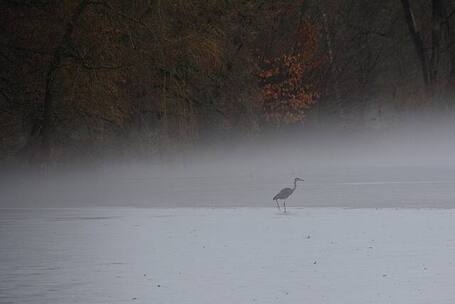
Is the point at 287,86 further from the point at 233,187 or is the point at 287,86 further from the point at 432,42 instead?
the point at 233,187

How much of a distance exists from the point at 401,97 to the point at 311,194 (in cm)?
2211

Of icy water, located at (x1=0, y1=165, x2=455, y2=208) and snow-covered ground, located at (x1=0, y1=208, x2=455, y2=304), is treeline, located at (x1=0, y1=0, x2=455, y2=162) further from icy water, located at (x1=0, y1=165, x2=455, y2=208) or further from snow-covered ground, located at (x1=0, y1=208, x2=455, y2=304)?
snow-covered ground, located at (x1=0, y1=208, x2=455, y2=304)

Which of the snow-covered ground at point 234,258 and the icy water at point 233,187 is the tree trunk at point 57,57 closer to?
the icy water at point 233,187

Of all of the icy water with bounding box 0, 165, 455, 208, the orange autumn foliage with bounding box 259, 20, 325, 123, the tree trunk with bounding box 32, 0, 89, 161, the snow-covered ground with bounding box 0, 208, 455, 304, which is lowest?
the snow-covered ground with bounding box 0, 208, 455, 304

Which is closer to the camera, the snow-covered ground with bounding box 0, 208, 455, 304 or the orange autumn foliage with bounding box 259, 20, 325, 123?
the snow-covered ground with bounding box 0, 208, 455, 304

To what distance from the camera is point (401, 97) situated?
1679 inches

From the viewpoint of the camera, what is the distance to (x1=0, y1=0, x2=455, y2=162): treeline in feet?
71.9

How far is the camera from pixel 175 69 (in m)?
23.3

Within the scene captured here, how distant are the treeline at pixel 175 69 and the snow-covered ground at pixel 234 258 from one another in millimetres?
5943

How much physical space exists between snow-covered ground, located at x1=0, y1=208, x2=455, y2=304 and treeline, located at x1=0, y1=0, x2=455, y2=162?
5943mm

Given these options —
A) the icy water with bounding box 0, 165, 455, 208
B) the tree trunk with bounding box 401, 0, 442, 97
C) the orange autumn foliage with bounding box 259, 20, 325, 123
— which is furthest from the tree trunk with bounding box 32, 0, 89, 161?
the tree trunk with bounding box 401, 0, 442, 97

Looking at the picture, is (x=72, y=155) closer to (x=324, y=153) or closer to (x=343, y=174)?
(x=343, y=174)

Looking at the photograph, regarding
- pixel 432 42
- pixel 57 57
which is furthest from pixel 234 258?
pixel 432 42

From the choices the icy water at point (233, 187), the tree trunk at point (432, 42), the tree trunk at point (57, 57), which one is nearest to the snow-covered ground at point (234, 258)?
the icy water at point (233, 187)
